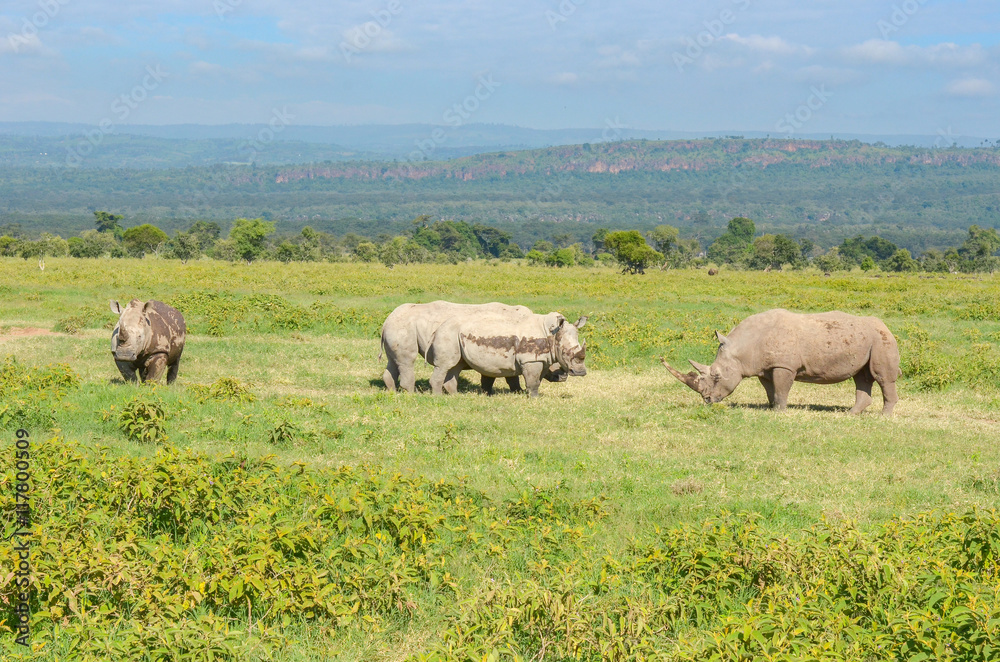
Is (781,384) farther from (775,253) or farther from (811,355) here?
(775,253)

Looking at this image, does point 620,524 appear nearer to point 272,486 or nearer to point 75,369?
point 272,486

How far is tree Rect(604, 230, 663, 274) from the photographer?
188 feet

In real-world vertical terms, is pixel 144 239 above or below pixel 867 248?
above

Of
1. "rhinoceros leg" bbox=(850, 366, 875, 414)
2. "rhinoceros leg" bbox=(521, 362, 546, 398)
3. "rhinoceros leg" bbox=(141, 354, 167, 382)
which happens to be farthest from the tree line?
"rhinoceros leg" bbox=(850, 366, 875, 414)

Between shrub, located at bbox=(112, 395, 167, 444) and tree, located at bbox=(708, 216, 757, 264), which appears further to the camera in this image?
tree, located at bbox=(708, 216, 757, 264)

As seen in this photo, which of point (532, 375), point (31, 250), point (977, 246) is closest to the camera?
point (532, 375)

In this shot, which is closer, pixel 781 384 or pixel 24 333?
pixel 781 384

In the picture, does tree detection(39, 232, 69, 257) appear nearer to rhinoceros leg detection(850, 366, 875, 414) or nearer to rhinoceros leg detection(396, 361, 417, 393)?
rhinoceros leg detection(396, 361, 417, 393)

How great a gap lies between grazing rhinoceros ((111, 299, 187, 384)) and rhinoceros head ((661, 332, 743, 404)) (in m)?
8.26

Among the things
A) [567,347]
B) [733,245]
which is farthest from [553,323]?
[733,245]

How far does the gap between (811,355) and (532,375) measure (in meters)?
4.57

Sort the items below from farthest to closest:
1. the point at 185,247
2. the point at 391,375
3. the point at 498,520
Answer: the point at 185,247
the point at 391,375
the point at 498,520

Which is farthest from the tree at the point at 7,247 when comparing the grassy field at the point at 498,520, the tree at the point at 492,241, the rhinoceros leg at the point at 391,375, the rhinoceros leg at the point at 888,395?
the tree at the point at 492,241

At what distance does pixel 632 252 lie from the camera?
57.1 meters
